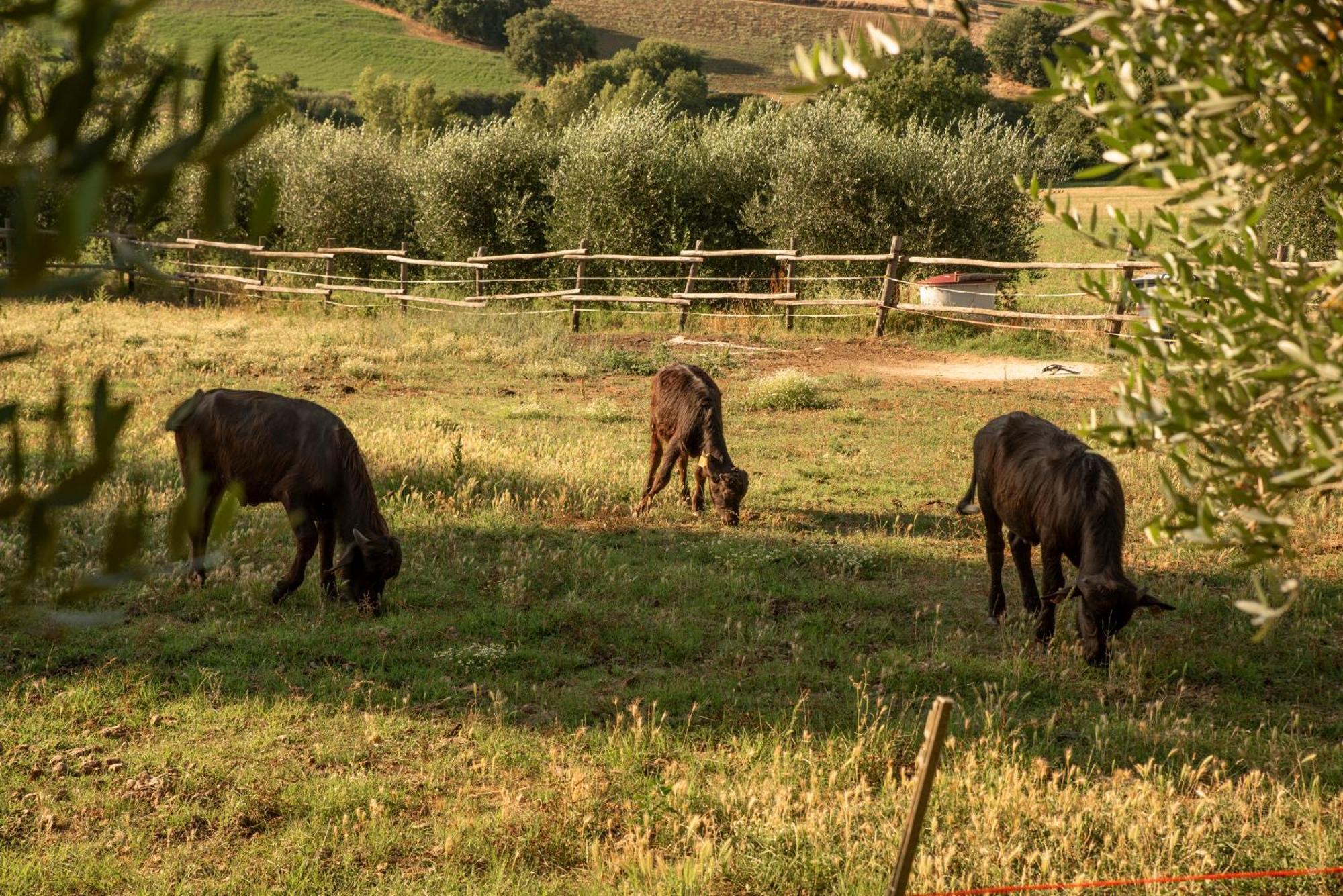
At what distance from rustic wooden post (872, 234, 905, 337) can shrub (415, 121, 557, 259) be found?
1114cm

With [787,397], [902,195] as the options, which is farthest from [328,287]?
[787,397]

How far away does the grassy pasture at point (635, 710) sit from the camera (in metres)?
5.11

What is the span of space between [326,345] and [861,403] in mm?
9671

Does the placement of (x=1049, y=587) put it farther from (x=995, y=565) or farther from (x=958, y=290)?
(x=958, y=290)

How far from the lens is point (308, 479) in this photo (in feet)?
27.5

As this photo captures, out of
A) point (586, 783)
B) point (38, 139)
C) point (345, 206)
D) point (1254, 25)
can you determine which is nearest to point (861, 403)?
point (586, 783)

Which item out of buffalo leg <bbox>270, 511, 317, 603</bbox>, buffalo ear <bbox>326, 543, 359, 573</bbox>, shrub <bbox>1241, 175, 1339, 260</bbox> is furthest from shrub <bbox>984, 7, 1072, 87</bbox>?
buffalo ear <bbox>326, 543, 359, 573</bbox>

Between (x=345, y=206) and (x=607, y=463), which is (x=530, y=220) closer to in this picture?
(x=345, y=206)

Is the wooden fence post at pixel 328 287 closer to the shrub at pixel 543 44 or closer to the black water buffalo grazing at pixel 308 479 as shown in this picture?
the black water buffalo grazing at pixel 308 479

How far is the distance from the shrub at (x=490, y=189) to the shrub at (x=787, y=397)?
1632 centimetres

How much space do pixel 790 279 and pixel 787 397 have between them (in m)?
9.03

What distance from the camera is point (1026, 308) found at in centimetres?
2991

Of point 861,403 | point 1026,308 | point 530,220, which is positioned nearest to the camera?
point 861,403

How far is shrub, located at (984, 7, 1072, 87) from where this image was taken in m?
82.1
